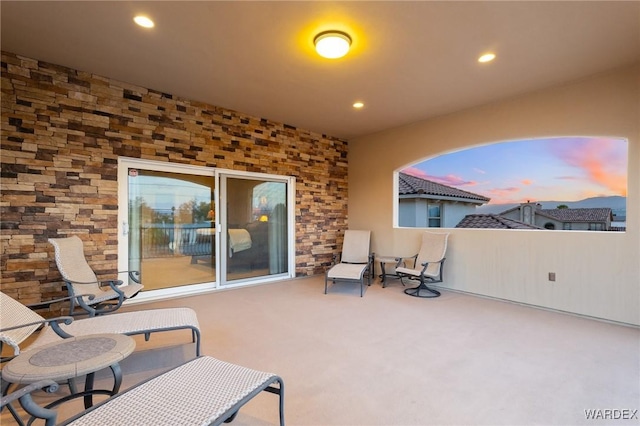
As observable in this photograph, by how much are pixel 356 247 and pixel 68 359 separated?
191 inches

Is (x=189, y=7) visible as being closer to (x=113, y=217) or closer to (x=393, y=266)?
(x=113, y=217)

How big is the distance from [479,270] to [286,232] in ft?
11.3

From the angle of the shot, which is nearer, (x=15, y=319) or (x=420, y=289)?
(x=15, y=319)

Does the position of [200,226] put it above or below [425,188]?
below

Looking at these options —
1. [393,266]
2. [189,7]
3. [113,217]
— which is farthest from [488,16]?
[113,217]

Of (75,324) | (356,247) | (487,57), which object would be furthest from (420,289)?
(75,324)

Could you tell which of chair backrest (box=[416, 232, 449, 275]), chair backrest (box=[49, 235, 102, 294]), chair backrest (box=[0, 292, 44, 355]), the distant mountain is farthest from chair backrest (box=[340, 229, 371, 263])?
chair backrest (box=[0, 292, 44, 355])

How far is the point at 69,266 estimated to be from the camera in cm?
316

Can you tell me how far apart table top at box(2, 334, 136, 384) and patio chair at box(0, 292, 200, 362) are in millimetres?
273

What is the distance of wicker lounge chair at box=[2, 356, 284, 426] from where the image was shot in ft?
4.06

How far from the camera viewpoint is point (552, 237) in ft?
12.7

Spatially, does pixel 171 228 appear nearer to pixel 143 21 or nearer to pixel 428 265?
Answer: pixel 143 21

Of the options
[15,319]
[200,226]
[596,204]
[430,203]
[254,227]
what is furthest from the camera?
[430,203]

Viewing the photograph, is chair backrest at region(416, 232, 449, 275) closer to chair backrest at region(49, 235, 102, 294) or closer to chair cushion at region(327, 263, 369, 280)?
chair cushion at region(327, 263, 369, 280)
